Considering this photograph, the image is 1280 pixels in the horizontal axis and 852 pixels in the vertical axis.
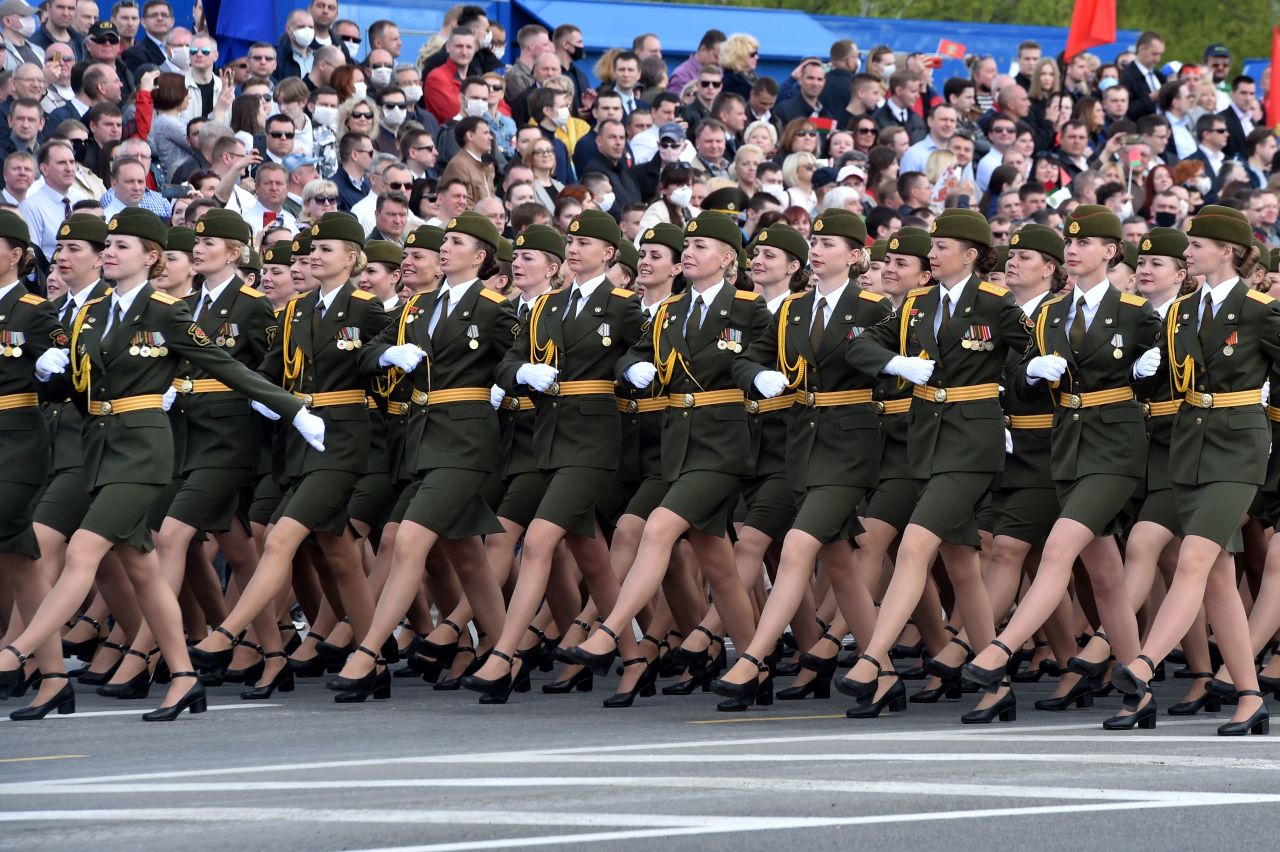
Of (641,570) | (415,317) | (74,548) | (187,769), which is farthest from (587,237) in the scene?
(187,769)

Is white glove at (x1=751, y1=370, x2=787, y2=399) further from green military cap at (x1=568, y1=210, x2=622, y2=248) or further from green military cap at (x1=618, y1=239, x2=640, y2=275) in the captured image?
green military cap at (x1=618, y1=239, x2=640, y2=275)

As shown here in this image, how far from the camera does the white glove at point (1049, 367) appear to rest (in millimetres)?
9875

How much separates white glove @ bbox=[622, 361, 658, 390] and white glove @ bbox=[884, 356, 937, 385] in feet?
3.81

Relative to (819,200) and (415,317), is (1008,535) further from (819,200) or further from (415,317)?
(819,200)

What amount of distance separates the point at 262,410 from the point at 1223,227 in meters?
4.31

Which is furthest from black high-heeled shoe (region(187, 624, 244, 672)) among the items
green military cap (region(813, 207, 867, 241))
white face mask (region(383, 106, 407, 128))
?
white face mask (region(383, 106, 407, 128))

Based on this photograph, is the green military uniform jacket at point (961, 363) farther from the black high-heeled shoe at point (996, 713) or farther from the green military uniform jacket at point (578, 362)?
the green military uniform jacket at point (578, 362)

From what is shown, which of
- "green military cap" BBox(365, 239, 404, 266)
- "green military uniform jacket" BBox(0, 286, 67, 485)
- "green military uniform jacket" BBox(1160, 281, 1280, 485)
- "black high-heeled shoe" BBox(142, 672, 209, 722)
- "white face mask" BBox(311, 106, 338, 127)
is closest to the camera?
"green military uniform jacket" BBox(1160, 281, 1280, 485)

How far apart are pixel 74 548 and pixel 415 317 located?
80.3 inches

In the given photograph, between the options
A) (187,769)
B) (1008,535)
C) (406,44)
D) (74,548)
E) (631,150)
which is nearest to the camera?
(187,769)

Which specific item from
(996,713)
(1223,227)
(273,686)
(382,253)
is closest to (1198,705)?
(996,713)

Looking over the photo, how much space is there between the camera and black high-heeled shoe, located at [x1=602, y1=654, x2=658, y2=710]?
34.5ft

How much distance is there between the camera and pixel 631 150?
18.3 m

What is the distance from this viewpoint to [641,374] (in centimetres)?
1052
